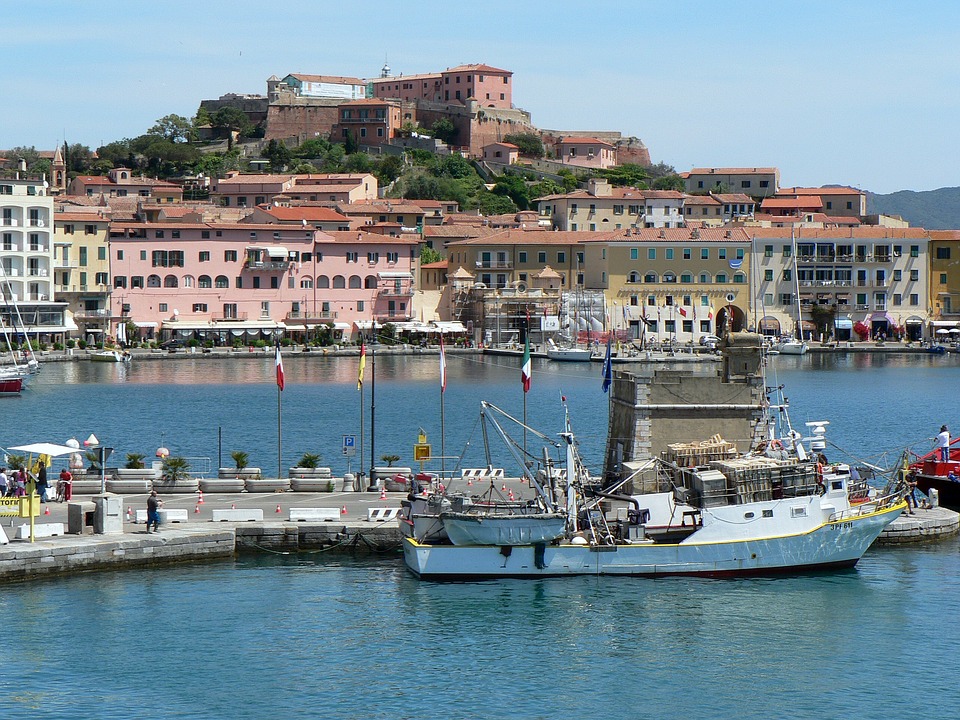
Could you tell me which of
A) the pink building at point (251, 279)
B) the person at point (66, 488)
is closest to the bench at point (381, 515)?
the person at point (66, 488)

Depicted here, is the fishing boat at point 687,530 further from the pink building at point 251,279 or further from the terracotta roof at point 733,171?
the terracotta roof at point 733,171

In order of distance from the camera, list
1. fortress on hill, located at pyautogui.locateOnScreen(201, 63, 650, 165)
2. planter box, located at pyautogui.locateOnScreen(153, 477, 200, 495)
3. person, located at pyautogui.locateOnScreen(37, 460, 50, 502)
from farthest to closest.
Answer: fortress on hill, located at pyautogui.locateOnScreen(201, 63, 650, 165), planter box, located at pyautogui.locateOnScreen(153, 477, 200, 495), person, located at pyautogui.locateOnScreen(37, 460, 50, 502)

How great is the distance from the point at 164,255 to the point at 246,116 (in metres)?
58.5

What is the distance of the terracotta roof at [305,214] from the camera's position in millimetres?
105000

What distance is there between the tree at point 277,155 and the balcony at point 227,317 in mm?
41842

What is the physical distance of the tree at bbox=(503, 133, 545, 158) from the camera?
153m

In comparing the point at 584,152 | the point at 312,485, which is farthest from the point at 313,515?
the point at 584,152

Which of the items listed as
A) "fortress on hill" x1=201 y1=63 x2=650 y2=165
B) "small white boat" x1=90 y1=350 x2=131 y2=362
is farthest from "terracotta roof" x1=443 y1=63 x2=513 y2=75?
"small white boat" x1=90 y1=350 x2=131 y2=362

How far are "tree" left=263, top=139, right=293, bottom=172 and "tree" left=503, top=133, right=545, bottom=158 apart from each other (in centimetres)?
2270

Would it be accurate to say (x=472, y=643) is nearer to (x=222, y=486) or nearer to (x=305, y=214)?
(x=222, y=486)

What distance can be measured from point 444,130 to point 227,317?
56344mm

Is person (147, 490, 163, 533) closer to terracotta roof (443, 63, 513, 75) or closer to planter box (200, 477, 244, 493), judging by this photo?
planter box (200, 477, 244, 493)

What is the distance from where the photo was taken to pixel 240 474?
1481 inches

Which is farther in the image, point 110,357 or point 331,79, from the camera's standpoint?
point 331,79
